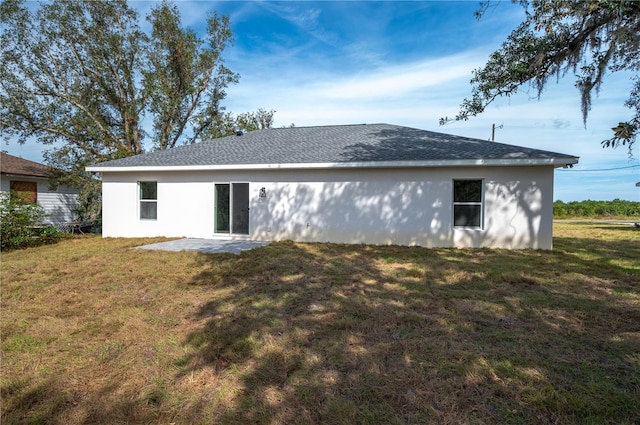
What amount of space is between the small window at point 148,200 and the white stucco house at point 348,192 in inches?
1.5

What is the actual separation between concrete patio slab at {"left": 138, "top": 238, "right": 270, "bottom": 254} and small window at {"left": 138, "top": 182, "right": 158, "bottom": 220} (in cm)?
195

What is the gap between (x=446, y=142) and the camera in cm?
1091

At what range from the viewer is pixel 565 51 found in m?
6.59

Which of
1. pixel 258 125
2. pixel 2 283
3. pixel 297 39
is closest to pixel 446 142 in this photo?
pixel 297 39

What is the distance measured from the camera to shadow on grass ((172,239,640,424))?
2.38 metres

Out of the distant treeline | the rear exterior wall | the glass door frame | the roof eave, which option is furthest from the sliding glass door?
the distant treeline

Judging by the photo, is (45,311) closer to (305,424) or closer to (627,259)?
(305,424)

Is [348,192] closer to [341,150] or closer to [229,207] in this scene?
[341,150]

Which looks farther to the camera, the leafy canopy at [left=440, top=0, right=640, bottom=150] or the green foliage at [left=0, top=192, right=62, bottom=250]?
the green foliage at [left=0, top=192, right=62, bottom=250]

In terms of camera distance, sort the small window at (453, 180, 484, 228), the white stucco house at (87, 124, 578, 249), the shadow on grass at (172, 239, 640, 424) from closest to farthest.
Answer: the shadow on grass at (172, 239, 640, 424) < the white stucco house at (87, 124, 578, 249) < the small window at (453, 180, 484, 228)

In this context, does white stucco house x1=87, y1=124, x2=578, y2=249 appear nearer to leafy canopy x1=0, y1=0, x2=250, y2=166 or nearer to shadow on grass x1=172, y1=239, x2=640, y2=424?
shadow on grass x1=172, y1=239, x2=640, y2=424

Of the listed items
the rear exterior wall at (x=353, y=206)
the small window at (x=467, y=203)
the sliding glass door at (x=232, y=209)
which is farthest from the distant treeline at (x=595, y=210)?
the sliding glass door at (x=232, y=209)

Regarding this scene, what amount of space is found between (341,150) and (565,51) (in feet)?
20.2

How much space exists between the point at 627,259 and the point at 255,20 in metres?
14.7
